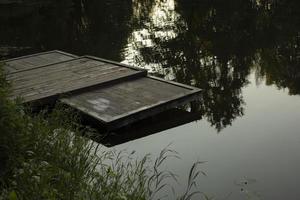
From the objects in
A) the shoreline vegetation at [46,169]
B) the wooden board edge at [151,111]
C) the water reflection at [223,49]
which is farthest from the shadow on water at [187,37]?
the shoreline vegetation at [46,169]

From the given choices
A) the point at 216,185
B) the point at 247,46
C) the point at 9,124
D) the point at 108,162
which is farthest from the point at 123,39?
the point at 9,124

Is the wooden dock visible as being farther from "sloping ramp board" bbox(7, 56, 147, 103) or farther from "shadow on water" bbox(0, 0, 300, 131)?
"shadow on water" bbox(0, 0, 300, 131)

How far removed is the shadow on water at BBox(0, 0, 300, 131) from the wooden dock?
111cm

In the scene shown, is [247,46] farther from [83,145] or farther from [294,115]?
[83,145]

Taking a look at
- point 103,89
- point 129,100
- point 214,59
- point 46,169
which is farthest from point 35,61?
point 46,169

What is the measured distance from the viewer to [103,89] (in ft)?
37.7

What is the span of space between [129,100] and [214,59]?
6512 millimetres

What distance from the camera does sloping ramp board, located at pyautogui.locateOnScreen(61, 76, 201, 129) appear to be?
32.4 feet

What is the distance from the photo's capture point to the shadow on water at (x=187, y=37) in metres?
13.9

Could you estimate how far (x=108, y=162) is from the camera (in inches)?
348

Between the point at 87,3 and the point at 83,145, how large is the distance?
25501 millimetres

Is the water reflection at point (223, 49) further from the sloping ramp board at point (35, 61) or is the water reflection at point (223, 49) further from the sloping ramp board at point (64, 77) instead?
the sloping ramp board at point (35, 61)

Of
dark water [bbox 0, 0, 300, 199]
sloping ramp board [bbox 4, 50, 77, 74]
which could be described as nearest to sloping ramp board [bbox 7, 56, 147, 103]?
sloping ramp board [bbox 4, 50, 77, 74]

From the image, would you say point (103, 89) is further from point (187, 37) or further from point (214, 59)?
point (187, 37)
